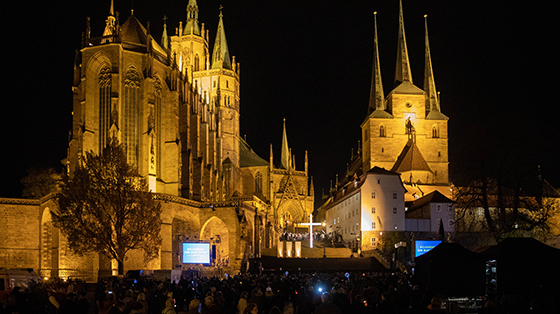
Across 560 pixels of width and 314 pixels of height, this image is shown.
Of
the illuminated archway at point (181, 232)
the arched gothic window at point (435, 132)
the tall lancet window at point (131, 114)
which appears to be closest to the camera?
the illuminated archway at point (181, 232)

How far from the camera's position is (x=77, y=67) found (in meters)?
46.6

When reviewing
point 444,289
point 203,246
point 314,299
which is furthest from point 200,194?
point 314,299

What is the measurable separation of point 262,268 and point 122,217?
10420 millimetres

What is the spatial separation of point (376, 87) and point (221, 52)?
2106 cm

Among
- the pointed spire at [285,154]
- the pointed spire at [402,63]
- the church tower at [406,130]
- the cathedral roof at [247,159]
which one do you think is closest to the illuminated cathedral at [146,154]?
the cathedral roof at [247,159]

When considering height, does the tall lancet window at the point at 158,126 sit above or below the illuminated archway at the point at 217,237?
above

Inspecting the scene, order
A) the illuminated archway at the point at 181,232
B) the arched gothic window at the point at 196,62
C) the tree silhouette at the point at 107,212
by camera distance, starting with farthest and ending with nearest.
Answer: the arched gothic window at the point at 196,62 → the illuminated archway at the point at 181,232 → the tree silhouette at the point at 107,212

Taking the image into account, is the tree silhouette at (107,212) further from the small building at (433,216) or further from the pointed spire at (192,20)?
the pointed spire at (192,20)

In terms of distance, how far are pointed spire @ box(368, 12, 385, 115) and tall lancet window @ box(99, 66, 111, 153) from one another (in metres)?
40.8

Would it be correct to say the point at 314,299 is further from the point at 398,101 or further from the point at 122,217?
the point at 398,101

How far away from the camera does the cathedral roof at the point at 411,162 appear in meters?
68.6

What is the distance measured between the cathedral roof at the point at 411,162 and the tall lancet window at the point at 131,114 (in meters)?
34.9

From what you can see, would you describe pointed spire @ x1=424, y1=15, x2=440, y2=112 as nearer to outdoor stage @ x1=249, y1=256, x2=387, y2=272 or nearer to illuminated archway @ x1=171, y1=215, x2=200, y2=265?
outdoor stage @ x1=249, y1=256, x2=387, y2=272

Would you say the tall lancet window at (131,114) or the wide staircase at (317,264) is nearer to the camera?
the wide staircase at (317,264)
